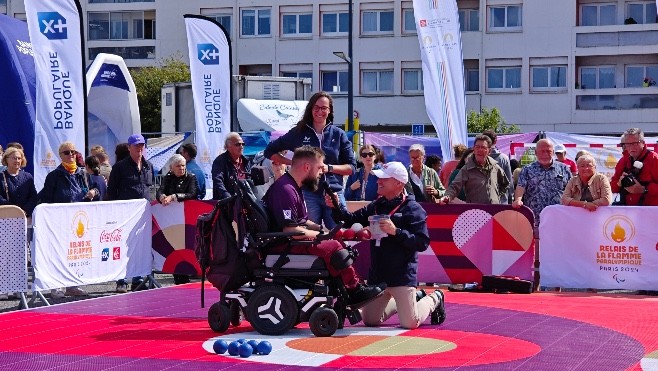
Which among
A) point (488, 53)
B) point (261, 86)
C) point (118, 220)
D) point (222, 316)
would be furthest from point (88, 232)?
point (488, 53)

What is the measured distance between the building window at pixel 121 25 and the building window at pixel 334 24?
10859 mm

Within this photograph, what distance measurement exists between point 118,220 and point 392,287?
5.55 metres

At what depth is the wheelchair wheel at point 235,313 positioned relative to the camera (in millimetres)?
10258

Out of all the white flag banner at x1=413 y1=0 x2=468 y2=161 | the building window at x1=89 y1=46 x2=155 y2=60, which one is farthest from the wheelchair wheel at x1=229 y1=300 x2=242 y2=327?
the building window at x1=89 y1=46 x2=155 y2=60

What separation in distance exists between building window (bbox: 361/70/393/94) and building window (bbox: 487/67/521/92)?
5.13 meters

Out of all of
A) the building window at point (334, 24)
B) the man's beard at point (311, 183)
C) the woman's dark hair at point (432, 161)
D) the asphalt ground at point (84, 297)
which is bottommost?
the asphalt ground at point (84, 297)

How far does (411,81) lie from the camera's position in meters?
59.8

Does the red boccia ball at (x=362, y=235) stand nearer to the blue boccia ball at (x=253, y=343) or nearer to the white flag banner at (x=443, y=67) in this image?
the blue boccia ball at (x=253, y=343)

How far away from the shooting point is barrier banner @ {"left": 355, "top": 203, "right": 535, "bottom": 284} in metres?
14.8

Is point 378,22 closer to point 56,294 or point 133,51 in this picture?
point 133,51

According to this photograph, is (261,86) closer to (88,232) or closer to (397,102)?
(88,232)

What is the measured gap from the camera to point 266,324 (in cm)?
987

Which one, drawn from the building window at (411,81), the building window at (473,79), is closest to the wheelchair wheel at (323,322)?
the building window at (473,79)

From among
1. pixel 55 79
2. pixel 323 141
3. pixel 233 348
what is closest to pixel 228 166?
pixel 323 141
